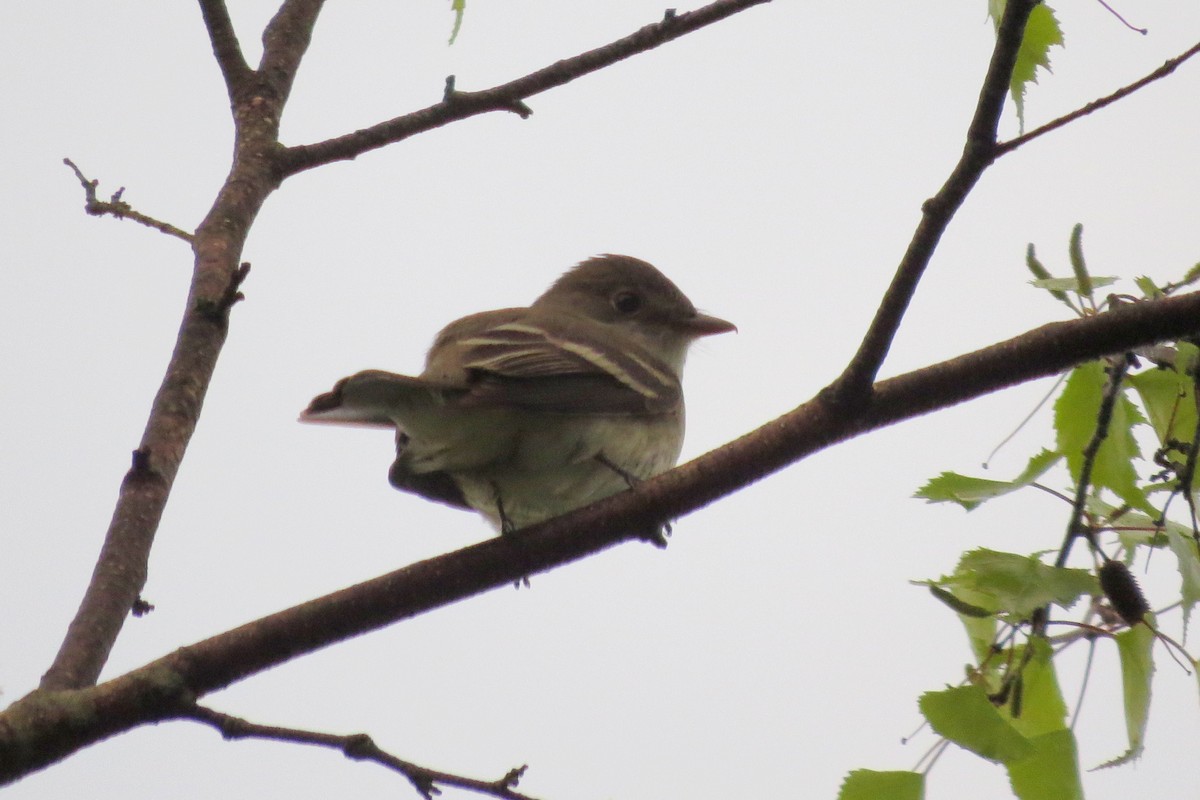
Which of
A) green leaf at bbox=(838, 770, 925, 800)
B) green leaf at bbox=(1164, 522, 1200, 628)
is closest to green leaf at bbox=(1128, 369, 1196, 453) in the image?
green leaf at bbox=(1164, 522, 1200, 628)

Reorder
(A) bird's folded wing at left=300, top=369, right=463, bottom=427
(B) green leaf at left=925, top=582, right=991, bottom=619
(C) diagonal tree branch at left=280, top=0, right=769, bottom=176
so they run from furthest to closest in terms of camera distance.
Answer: (A) bird's folded wing at left=300, top=369, right=463, bottom=427 < (C) diagonal tree branch at left=280, top=0, right=769, bottom=176 < (B) green leaf at left=925, top=582, right=991, bottom=619

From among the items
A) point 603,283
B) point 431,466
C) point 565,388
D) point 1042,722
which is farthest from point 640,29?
point 603,283

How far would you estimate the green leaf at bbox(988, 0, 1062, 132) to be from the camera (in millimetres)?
2998

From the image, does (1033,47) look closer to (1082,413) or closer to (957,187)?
(957,187)

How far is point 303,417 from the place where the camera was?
4.30 meters

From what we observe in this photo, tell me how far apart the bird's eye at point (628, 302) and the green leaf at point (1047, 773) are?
14.6 ft

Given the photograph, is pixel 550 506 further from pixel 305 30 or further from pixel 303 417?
pixel 305 30

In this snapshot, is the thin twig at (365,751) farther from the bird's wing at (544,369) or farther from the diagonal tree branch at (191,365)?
the bird's wing at (544,369)

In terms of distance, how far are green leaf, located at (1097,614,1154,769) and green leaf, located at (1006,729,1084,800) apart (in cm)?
31

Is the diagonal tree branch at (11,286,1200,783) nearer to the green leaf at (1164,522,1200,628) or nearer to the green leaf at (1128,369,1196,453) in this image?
the green leaf at (1128,369,1196,453)

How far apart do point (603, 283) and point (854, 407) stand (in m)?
3.89

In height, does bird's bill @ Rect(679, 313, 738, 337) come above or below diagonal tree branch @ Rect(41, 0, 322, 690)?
above

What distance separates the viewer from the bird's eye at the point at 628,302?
686cm

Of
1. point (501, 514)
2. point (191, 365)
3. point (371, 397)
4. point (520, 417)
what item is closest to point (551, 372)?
point (520, 417)
